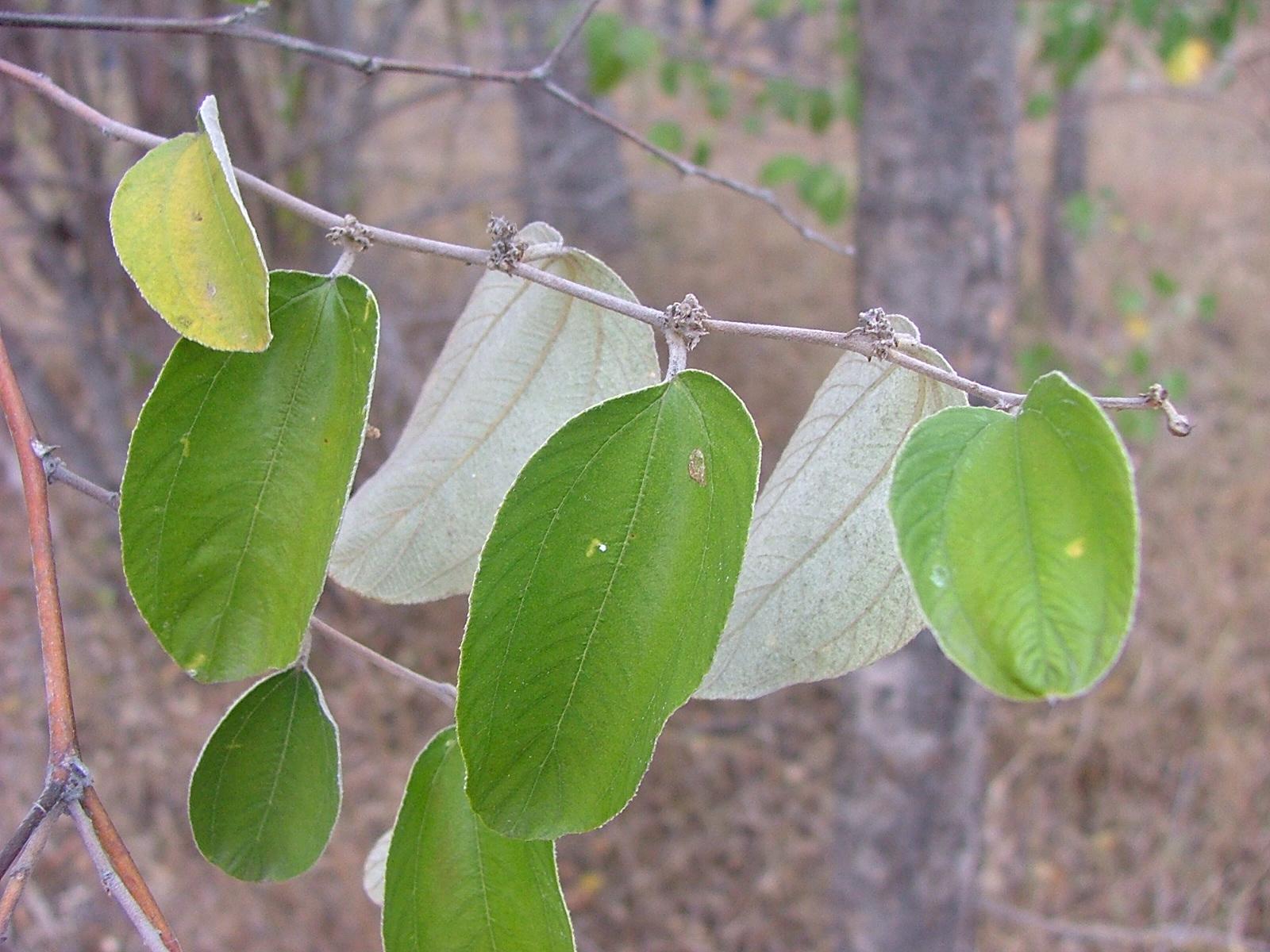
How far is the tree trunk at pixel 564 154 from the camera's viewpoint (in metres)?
2.85

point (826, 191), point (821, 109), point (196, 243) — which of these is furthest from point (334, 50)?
point (821, 109)

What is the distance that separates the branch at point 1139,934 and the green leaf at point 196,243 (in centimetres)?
211

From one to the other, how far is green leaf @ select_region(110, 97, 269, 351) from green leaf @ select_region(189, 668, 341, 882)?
216 mm

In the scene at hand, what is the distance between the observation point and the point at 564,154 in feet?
9.98

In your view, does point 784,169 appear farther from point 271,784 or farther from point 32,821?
point 32,821

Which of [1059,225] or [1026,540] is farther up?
[1026,540]

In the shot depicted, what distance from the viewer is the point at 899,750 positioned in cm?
168

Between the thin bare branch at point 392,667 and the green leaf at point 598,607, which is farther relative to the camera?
the thin bare branch at point 392,667

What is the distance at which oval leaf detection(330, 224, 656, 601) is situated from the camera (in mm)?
552

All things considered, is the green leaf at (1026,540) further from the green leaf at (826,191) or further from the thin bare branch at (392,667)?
the green leaf at (826,191)

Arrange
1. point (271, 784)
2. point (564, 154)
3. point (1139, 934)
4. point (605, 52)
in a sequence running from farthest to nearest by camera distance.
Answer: point (564, 154)
point (1139, 934)
point (605, 52)
point (271, 784)

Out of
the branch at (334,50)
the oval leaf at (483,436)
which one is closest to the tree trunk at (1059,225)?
the branch at (334,50)

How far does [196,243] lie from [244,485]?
106mm

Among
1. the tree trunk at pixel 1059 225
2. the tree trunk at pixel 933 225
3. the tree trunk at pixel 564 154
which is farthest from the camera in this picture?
the tree trunk at pixel 1059 225
